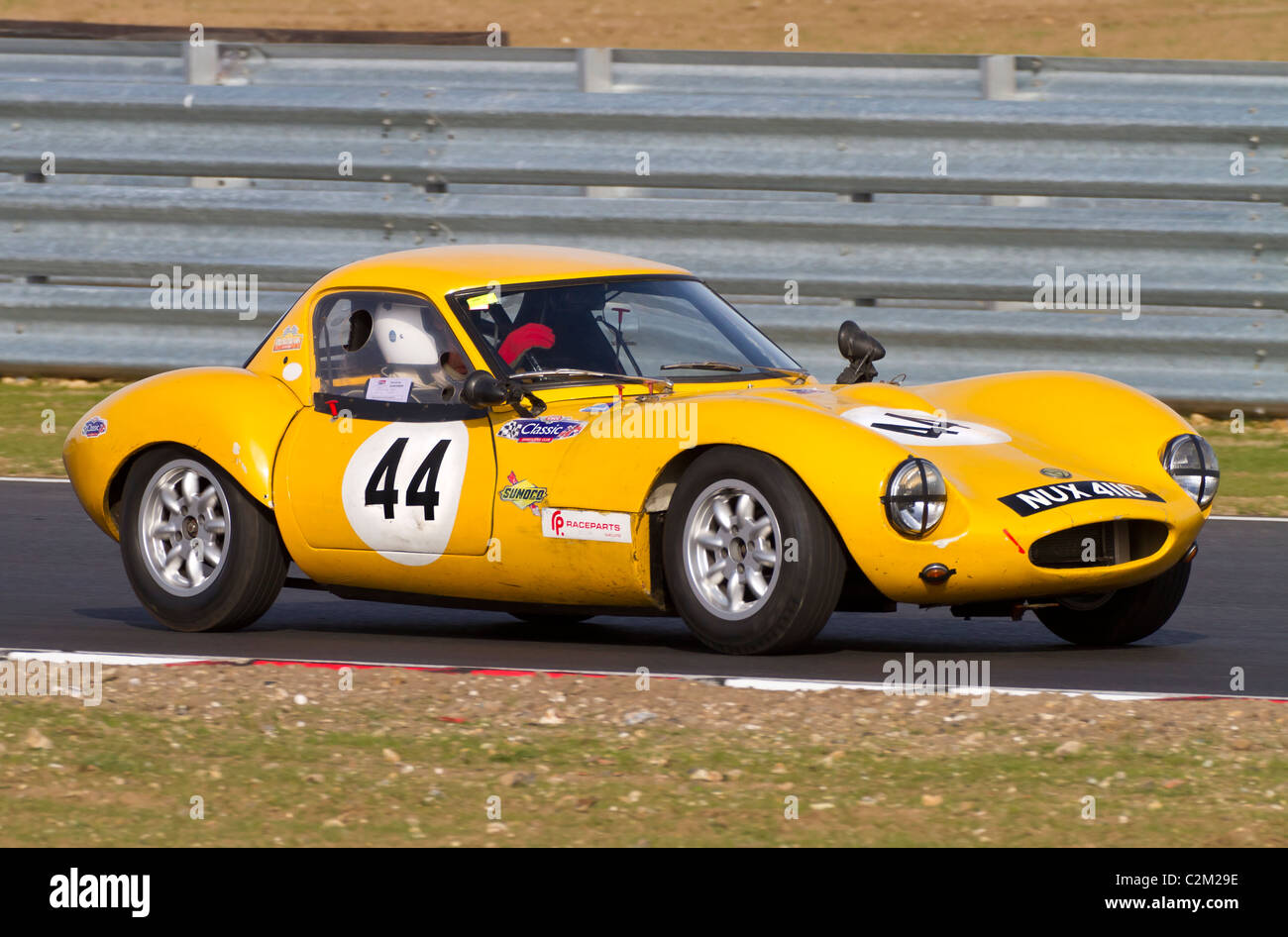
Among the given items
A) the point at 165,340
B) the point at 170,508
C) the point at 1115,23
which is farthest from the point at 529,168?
the point at 1115,23

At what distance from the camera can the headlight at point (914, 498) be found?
6.53m

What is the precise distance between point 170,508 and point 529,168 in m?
5.79

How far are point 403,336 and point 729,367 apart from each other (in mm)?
1166

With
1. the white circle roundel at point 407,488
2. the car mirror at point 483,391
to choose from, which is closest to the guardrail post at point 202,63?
the white circle roundel at point 407,488

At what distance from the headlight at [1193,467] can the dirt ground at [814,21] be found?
1687 centimetres

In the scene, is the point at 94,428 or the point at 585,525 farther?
the point at 94,428

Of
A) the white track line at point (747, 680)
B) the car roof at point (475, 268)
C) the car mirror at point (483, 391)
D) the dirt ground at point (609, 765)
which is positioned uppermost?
the car roof at point (475, 268)

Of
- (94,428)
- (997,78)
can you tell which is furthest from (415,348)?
→ (997,78)

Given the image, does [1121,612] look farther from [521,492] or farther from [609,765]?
[609,765]

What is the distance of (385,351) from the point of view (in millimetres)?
7809

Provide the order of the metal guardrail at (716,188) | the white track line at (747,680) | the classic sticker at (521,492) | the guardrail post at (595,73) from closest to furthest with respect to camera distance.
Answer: the white track line at (747,680) < the classic sticker at (521,492) < the metal guardrail at (716,188) < the guardrail post at (595,73)

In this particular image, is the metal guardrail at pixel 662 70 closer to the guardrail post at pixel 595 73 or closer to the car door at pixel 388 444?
the guardrail post at pixel 595 73
